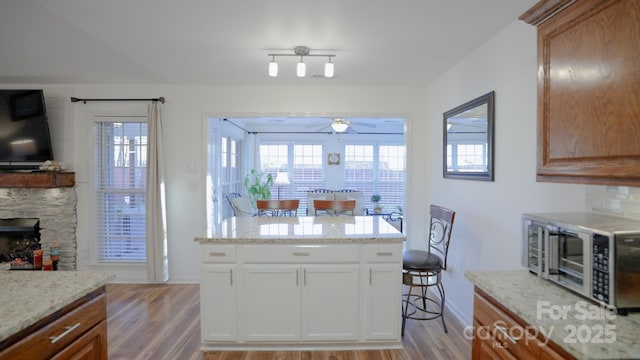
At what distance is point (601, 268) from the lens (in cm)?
119

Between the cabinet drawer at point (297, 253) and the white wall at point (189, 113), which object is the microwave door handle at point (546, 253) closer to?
the cabinet drawer at point (297, 253)

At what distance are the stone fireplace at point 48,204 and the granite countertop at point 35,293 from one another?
110 inches

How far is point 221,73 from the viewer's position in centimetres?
360

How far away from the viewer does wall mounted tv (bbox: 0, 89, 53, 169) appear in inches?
146

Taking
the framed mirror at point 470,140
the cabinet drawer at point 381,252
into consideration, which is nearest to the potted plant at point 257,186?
the framed mirror at point 470,140

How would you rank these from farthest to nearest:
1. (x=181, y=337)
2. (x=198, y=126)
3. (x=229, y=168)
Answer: (x=229, y=168), (x=198, y=126), (x=181, y=337)

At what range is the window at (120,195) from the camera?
13.5 feet

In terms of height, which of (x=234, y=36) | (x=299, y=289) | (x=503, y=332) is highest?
(x=234, y=36)

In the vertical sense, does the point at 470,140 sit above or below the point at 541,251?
above

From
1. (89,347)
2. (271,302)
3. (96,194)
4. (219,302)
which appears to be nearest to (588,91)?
(271,302)

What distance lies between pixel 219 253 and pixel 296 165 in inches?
219

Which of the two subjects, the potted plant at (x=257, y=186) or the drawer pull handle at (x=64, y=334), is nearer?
the drawer pull handle at (x=64, y=334)

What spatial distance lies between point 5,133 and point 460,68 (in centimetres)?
503

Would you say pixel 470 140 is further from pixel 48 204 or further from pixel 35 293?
pixel 48 204
